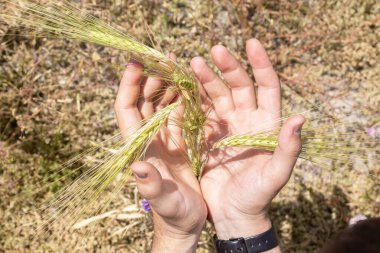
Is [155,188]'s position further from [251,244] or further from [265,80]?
[265,80]

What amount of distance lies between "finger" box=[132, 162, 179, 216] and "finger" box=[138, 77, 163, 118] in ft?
1.24

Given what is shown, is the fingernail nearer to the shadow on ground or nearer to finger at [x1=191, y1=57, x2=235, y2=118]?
finger at [x1=191, y1=57, x2=235, y2=118]

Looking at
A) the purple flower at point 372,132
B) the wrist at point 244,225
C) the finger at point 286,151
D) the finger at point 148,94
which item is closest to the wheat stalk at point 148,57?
the finger at point 148,94

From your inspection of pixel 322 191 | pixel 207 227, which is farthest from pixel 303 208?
pixel 207 227

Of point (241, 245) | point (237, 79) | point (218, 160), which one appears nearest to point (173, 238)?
point (241, 245)

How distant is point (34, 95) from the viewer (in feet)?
9.49

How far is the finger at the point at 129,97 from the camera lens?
1868 mm

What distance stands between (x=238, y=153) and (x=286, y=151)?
42cm

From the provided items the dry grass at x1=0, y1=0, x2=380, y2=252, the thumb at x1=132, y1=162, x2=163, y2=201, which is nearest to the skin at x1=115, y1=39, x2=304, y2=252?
the thumb at x1=132, y1=162, x2=163, y2=201

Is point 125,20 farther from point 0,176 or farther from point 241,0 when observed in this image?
point 0,176

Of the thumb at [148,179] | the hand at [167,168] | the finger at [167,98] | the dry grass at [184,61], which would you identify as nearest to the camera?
the thumb at [148,179]

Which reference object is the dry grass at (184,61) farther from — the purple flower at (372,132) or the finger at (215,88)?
the finger at (215,88)

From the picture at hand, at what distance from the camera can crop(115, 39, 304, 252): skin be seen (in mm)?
1794

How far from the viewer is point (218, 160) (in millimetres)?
2035
